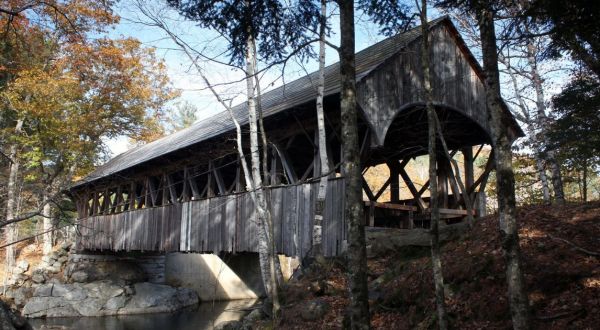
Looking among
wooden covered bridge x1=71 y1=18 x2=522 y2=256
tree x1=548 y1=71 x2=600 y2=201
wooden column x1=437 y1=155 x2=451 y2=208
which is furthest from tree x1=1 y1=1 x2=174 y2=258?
tree x1=548 y1=71 x2=600 y2=201

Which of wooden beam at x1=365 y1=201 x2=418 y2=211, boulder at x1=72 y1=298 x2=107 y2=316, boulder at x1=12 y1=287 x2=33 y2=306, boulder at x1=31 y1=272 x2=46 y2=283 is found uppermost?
wooden beam at x1=365 y1=201 x2=418 y2=211

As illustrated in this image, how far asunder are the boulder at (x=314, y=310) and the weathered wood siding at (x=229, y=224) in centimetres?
136

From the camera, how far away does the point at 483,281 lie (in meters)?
6.00

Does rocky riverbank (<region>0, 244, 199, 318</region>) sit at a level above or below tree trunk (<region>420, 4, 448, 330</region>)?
below

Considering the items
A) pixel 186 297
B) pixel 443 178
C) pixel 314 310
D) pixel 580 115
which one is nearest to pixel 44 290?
pixel 186 297

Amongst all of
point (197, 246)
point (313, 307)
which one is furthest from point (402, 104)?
point (197, 246)

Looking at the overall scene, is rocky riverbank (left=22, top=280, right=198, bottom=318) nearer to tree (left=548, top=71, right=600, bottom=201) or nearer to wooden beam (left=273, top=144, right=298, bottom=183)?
wooden beam (left=273, top=144, right=298, bottom=183)

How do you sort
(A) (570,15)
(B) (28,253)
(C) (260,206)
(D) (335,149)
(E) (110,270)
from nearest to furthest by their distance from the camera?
(A) (570,15) → (C) (260,206) → (D) (335,149) → (E) (110,270) → (B) (28,253)

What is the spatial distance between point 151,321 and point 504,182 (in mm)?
15546

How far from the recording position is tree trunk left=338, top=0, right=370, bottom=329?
5.04m

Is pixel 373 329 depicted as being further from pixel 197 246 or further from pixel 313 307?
pixel 197 246

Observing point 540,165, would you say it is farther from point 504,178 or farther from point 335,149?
point 504,178

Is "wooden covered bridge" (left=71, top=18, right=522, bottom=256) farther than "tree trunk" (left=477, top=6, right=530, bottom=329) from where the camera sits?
Yes

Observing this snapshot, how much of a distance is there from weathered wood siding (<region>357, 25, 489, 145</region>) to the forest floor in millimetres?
2475
